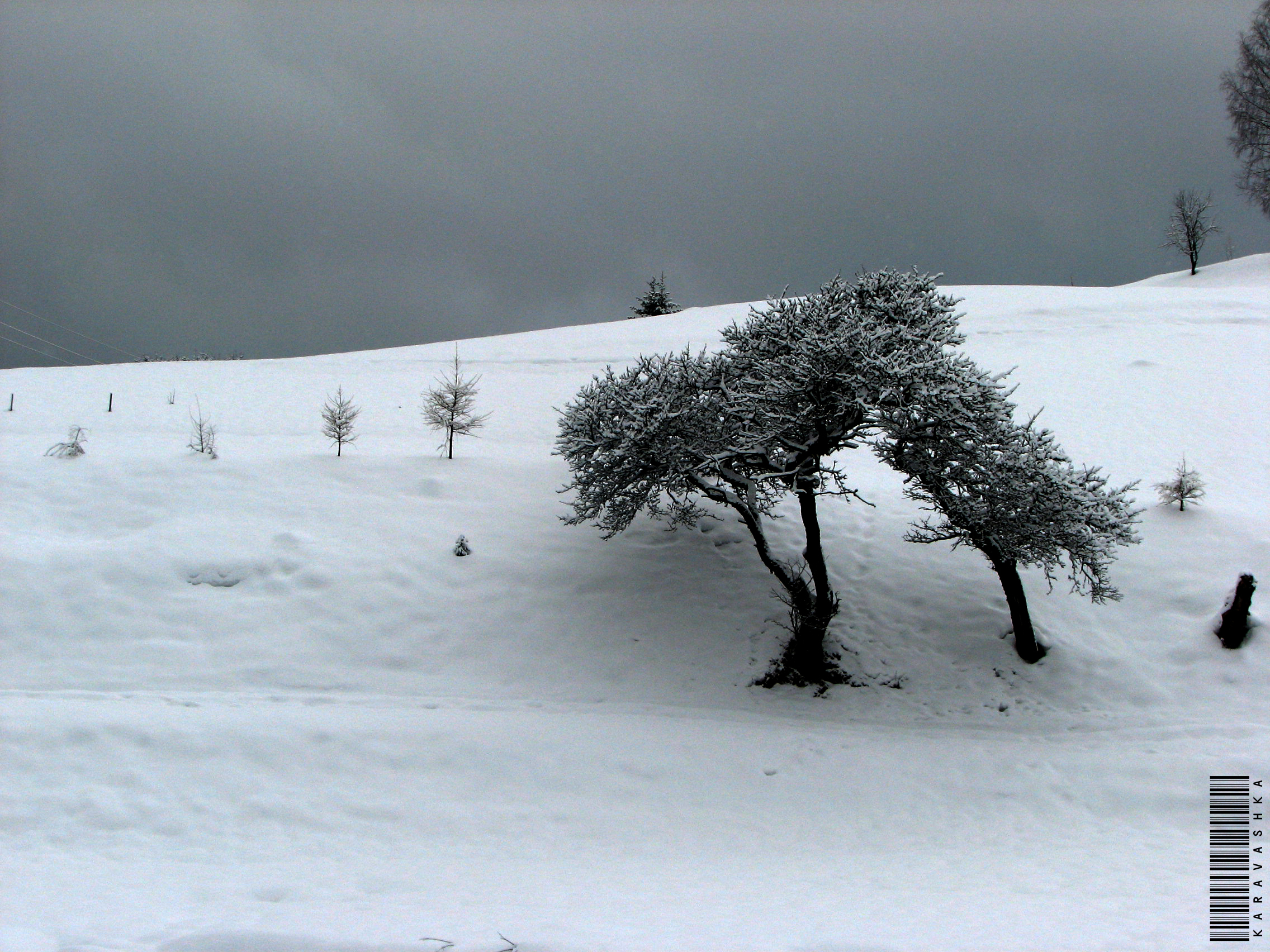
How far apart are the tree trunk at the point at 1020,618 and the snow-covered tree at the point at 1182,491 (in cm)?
659

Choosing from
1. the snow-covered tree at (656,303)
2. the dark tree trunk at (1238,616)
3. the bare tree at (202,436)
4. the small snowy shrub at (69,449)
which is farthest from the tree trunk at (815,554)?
the snow-covered tree at (656,303)

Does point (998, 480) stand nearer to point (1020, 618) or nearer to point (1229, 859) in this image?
point (1020, 618)

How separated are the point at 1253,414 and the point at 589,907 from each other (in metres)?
26.8

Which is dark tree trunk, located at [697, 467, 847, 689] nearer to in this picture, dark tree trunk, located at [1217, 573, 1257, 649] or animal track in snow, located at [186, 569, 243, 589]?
dark tree trunk, located at [1217, 573, 1257, 649]

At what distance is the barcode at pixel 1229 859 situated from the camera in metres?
7.72

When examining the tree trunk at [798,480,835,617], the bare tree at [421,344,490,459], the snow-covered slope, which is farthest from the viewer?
the snow-covered slope

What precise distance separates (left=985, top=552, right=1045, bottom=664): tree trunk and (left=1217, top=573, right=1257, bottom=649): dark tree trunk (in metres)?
3.17

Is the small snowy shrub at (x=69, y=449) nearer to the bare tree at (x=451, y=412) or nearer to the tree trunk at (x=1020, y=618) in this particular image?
the bare tree at (x=451, y=412)

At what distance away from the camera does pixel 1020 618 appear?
577 inches

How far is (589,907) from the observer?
816 centimetres

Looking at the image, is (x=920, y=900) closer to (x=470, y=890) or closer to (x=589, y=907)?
(x=589, y=907)

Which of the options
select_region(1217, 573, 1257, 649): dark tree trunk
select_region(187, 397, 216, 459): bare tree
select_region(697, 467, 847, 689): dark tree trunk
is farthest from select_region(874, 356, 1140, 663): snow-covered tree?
select_region(187, 397, 216, 459): bare tree

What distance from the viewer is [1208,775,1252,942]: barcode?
25.3ft

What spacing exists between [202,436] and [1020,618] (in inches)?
777
